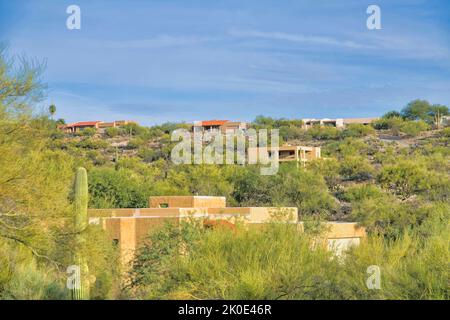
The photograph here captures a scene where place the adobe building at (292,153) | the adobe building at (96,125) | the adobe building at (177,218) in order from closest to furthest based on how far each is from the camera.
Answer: the adobe building at (177,218) < the adobe building at (292,153) < the adobe building at (96,125)

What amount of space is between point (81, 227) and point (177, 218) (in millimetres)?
9615

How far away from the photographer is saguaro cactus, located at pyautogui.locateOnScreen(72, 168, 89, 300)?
643 inches

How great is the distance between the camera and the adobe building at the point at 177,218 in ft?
90.8

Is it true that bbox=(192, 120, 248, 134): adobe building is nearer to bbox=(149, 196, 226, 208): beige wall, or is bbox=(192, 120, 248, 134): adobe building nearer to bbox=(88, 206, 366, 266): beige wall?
bbox=(149, 196, 226, 208): beige wall

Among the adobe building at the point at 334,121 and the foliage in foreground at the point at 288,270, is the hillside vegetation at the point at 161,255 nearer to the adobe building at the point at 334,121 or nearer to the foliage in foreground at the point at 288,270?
the foliage in foreground at the point at 288,270

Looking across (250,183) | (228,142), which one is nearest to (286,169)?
(250,183)

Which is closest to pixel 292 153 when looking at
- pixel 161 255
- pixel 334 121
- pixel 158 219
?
pixel 334 121

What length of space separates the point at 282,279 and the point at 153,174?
132 feet

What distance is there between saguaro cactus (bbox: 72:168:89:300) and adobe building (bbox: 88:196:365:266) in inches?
216

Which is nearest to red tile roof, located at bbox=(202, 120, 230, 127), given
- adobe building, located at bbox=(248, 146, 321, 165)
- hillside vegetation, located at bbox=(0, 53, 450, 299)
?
adobe building, located at bbox=(248, 146, 321, 165)

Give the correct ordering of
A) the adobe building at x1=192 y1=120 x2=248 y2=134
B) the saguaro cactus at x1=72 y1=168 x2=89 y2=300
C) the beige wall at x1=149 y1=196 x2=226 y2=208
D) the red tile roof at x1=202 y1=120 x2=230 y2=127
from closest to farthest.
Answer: the saguaro cactus at x1=72 y1=168 x2=89 y2=300 → the beige wall at x1=149 y1=196 x2=226 y2=208 → the adobe building at x1=192 y1=120 x2=248 y2=134 → the red tile roof at x1=202 y1=120 x2=230 y2=127

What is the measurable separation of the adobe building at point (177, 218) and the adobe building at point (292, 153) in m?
26.3

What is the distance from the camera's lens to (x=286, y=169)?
50688mm

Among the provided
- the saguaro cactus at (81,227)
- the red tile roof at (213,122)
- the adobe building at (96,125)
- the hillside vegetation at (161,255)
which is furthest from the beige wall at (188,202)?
the red tile roof at (213,122)
